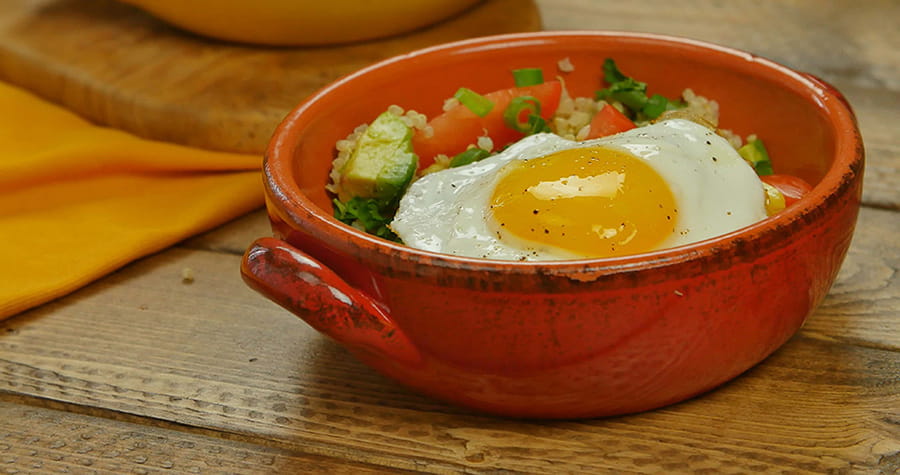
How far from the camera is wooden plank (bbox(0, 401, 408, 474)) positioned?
3.97 feet

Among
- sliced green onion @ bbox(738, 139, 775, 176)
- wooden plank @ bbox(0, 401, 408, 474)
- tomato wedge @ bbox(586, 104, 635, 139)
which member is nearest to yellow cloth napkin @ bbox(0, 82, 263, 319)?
wooden plank @ bbox(0, 401, 408, 474)

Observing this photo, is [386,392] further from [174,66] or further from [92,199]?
[174,66]

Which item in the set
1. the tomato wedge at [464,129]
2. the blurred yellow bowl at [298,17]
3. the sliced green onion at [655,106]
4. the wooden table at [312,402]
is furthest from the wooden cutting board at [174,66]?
the sliced green onion at [655,106]

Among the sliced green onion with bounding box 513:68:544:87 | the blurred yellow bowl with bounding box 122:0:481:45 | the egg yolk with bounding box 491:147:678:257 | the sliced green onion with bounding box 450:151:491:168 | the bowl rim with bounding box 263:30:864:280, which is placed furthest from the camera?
the blurred yellow bowl with bounding box 122:0:481:45

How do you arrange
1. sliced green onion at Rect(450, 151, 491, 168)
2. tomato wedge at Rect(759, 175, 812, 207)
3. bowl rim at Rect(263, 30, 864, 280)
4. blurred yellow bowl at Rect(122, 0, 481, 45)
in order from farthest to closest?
blurred yellow bowl at Rect(122, 0, 481, 45), sliced green onion at Rect(450, 151, 491, 168), tomato wedge at Rect(759, 175, 812, 207), bowl rim at Rect(263, 30, 864, 280)

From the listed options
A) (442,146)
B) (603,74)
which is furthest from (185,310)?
(603,74)

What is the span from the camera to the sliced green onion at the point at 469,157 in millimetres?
1489

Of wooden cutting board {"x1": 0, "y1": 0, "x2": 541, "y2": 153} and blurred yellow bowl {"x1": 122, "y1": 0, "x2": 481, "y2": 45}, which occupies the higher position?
blurred yellow bowl {"x1": 122, "y1": 0, "x2": 481, "y2": 45}

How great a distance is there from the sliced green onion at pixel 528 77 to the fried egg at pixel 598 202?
268mm

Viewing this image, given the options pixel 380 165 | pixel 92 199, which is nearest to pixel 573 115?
pixel 380 165

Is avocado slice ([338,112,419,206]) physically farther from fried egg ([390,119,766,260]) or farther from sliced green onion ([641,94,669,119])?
sliced green onion ([641,94,669,119])

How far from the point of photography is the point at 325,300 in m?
1.14

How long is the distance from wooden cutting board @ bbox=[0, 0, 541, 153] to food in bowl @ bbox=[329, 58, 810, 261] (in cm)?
49

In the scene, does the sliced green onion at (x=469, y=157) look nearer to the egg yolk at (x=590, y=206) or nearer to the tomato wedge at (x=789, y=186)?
the egg yolk at (x=590, y=206)
